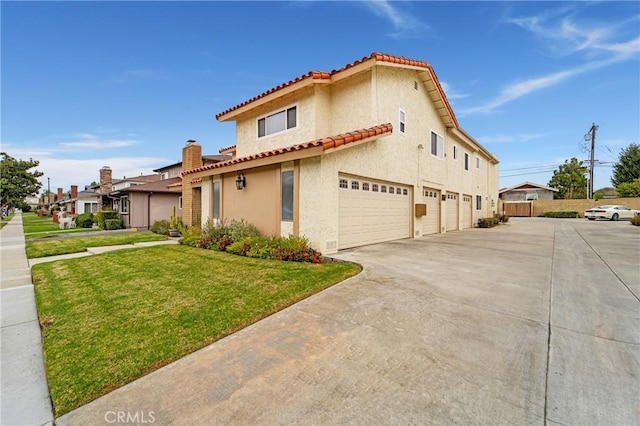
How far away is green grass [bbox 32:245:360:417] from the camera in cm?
305

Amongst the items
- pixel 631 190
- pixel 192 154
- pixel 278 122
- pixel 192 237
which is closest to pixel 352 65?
pixel 278 122

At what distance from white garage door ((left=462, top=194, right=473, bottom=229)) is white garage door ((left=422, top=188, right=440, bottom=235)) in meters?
5.01

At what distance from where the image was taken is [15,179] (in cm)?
3909

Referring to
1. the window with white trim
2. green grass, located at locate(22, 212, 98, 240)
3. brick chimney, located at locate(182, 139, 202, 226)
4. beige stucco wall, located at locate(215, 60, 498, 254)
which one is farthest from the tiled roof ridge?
green grass, located at locate(22, 212, 98, 240)

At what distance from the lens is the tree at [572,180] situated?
146 feet

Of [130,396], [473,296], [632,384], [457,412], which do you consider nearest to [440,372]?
[457,412]

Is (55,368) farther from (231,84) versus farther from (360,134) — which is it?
(231,84)

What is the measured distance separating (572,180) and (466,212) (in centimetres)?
3918

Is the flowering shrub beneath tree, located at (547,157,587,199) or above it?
beneath

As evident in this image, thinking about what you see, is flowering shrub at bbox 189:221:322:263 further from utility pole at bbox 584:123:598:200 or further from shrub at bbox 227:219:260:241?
utility pole at bbox 584:123:598:200

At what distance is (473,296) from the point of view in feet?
15.8

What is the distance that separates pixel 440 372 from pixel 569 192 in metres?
58.1

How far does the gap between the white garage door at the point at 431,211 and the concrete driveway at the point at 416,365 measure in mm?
9162

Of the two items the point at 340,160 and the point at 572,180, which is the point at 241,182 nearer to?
the point at 340,160
